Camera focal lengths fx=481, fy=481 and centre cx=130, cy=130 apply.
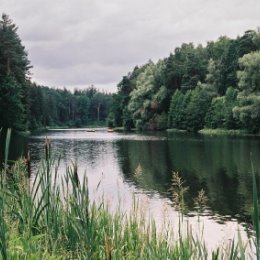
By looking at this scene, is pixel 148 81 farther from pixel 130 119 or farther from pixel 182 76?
pixel 130 119

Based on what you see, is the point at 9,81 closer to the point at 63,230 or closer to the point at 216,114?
the point at 216,114

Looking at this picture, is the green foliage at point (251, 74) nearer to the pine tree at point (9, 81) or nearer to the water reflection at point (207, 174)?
the water reflection at point (207, 174)

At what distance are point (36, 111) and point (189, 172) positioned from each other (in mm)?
96404

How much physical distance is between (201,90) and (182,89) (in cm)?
1214

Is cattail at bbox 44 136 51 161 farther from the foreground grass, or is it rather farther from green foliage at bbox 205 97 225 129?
green foliage at bbox 205 97 225 129

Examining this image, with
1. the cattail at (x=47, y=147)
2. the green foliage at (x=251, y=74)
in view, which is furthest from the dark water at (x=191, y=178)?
the green foliage at (x=251, y=74)

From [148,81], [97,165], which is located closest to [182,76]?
[148,81]

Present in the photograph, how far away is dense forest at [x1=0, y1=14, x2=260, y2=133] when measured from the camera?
6519cm

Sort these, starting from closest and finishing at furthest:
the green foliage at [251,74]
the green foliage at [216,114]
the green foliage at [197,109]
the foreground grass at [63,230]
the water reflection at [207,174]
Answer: the foreground grass at [63,230]
the water reflection at [207,174]
the green foliage at [251,74]
the green foliage at [216,114]
the green foliage at [197,109]

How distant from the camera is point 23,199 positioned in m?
6.54

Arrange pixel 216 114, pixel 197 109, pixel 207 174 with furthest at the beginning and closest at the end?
1. pixel 197 109
2. pixel 216 114
3. pixel 207 174

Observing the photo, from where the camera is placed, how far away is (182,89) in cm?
10069

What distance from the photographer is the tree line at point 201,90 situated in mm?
65562

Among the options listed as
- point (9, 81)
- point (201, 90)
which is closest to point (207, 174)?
point (9, 81)
